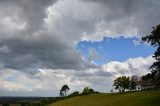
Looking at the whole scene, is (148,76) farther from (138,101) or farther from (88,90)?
(88,90)

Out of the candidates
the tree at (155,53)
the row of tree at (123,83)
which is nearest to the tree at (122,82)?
the row of tree at (123,83)

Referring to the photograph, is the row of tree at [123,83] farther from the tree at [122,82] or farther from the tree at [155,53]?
the tree at [155,53]

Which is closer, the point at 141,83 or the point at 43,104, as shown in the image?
the point at 43,104

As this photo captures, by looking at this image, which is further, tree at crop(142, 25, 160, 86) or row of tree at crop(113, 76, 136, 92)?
row of tree at crop(113, 76, 136, 92)

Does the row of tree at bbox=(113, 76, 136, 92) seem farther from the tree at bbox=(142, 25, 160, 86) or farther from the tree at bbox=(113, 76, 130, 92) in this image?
the tree at bbox=(142, 25, 160, 86)

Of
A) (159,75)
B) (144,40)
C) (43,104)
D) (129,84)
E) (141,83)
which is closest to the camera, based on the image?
(159,75)

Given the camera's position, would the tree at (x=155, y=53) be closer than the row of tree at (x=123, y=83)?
Yes

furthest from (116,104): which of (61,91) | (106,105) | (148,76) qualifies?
(61,91)

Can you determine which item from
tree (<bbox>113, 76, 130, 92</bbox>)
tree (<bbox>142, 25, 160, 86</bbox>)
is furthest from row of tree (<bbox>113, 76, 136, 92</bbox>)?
tree (<bbox>142, 25, 160, 86</bbox>)

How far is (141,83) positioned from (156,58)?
119 meters

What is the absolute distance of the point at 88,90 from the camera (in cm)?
16038

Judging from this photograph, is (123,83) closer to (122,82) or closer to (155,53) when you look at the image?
(122,82)

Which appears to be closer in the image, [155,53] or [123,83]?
[155,53]

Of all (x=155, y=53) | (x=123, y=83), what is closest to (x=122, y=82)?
(x=123, y=83)
